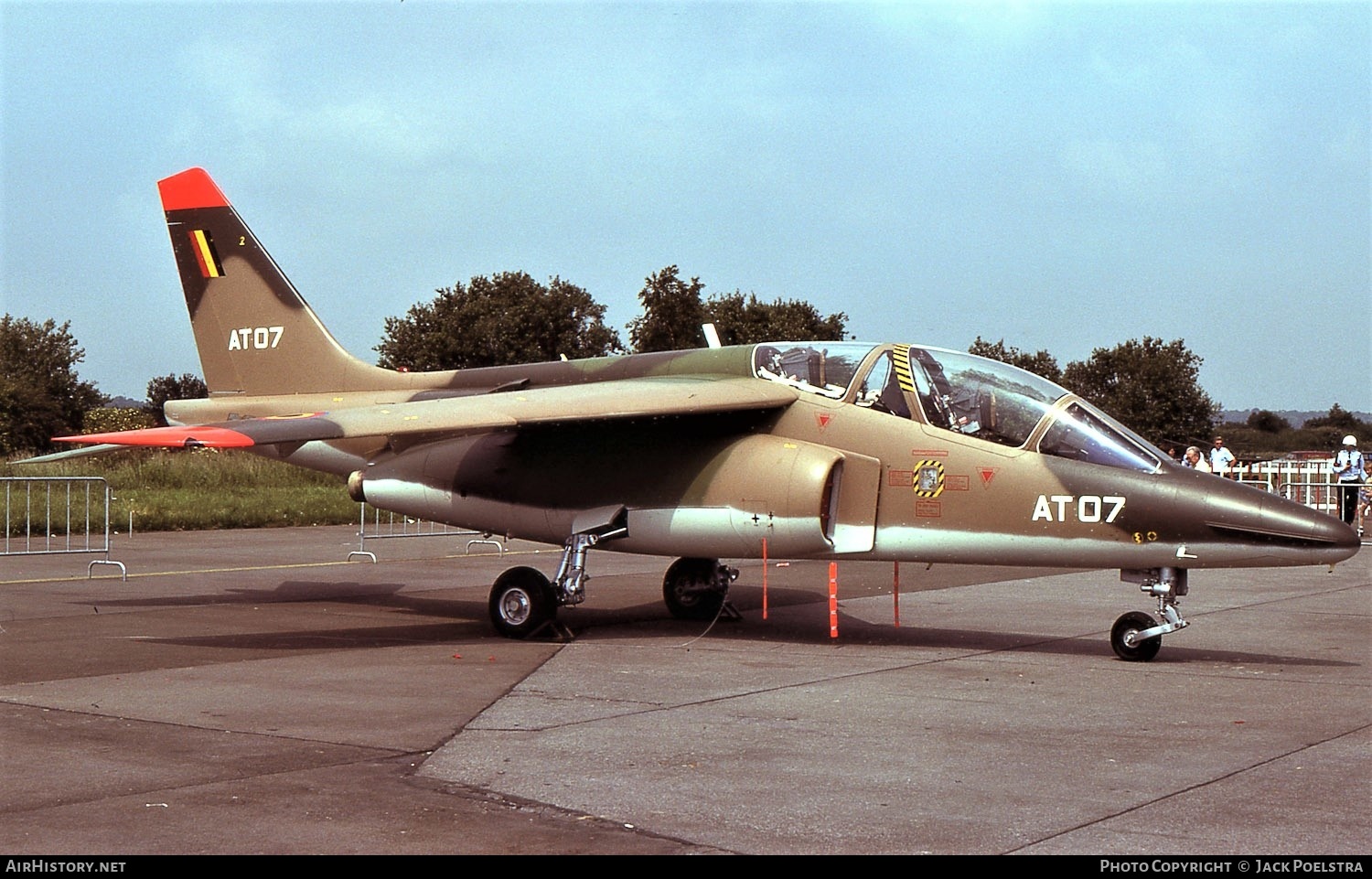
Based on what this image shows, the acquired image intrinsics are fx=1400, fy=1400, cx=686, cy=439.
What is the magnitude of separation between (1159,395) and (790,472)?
161ft

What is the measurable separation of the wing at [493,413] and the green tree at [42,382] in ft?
188

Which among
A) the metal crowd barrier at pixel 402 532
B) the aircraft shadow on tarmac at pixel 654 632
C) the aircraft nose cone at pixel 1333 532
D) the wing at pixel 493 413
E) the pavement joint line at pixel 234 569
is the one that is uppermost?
the wing at pixel 493 413

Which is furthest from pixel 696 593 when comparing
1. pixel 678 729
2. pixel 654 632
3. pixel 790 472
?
pixel 678 729

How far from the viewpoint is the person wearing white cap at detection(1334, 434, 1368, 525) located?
25.0m

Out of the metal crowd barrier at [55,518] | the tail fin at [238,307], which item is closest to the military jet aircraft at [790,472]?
the tail fin at [238,307]

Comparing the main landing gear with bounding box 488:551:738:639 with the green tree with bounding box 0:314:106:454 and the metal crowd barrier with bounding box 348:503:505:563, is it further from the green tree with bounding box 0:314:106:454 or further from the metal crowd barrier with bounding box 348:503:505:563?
the green tree with bounding box 0:314:106:454

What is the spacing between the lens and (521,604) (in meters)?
12.7

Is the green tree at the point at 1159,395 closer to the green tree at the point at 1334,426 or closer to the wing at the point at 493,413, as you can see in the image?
the green tree at the point at 1334,426

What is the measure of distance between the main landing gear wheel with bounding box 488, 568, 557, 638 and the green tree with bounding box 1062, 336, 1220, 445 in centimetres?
4636

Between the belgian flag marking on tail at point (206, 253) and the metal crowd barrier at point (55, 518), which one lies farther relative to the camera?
the metal crowd barrier at point (55, 518)

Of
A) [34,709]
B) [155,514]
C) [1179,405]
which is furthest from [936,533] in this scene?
[1179,405]

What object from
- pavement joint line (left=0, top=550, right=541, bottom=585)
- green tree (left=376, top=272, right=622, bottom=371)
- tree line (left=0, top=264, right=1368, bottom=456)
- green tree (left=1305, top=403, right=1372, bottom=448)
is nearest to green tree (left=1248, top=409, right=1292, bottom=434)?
green tree (left=1305, top=403, right=1372, bottom=448)

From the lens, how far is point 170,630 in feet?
42.1

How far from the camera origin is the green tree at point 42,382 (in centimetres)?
6391
